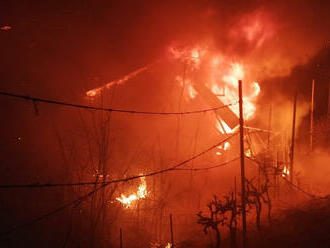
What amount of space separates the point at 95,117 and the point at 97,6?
246 inches

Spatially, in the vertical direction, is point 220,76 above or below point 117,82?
above

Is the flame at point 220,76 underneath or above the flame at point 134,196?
above

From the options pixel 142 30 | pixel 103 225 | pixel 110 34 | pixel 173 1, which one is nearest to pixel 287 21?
pixel 173 1

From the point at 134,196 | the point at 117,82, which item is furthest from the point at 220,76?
the point at 134,196

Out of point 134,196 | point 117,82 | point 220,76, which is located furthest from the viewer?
point 220,76

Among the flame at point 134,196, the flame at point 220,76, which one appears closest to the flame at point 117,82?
the flame at point 220,76

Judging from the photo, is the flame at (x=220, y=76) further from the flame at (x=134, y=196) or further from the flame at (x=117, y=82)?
the flame at (x=134, y=196)

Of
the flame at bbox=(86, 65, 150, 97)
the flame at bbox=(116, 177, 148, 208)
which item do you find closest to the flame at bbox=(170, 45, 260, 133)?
the flame at bbox=(86, 65, 150, 97)

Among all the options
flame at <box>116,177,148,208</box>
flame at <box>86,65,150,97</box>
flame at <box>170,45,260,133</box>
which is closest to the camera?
flame at <box>116,177,148,208</box>

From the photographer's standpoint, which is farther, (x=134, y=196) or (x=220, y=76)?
(x=220, y=76)

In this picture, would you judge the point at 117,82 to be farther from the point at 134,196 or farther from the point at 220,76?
the point at 134,196

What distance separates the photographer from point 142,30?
18.3m

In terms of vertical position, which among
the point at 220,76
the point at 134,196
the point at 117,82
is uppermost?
the point at 220,76

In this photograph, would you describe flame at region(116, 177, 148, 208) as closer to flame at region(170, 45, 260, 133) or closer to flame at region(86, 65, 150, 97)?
flame at region(86, 65, 150, 97)
